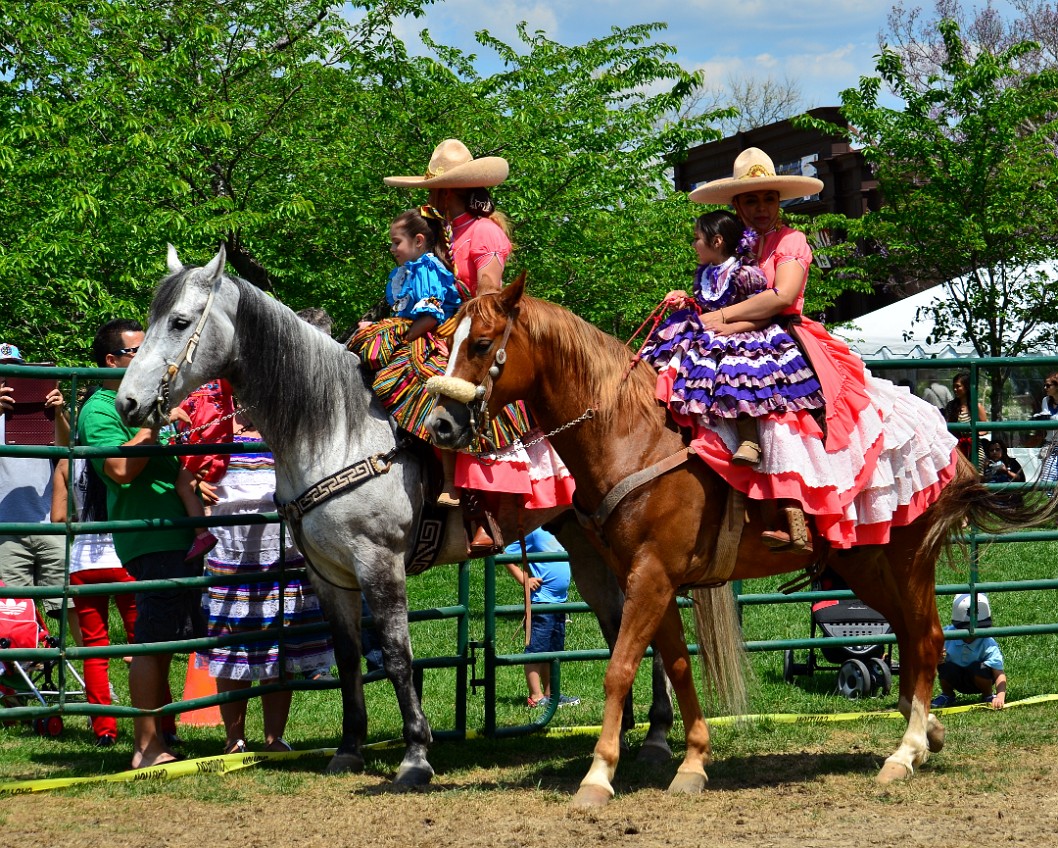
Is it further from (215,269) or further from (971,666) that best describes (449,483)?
(971,666)

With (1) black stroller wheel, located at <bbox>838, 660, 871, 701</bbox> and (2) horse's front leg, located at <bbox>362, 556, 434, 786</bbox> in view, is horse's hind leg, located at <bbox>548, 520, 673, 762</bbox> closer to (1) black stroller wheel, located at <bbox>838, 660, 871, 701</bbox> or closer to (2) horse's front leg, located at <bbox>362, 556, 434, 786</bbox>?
(2) horse's front leg, located at <bbox>362, 556, 434, 786</bbox>

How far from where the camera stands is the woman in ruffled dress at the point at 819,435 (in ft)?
16.9

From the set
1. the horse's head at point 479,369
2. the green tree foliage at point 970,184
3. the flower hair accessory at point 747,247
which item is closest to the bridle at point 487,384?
the horse's head at point 479,369

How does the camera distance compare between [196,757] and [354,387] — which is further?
[196,757]

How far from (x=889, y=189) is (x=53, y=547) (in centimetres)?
1452

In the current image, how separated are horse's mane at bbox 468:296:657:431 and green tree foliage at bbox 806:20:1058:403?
13.8m

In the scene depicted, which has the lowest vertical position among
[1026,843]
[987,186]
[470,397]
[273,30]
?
[1026,843]

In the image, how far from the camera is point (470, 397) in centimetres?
478

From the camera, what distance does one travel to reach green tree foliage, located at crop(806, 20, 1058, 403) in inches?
691

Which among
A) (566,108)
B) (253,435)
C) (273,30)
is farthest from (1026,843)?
(273,30)

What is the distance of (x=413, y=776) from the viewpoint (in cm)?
542

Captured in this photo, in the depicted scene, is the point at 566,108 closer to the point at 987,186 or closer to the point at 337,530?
the point at 987,186

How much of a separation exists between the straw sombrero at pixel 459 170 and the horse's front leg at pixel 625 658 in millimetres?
1875

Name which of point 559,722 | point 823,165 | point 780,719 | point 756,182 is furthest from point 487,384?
point 823,165
